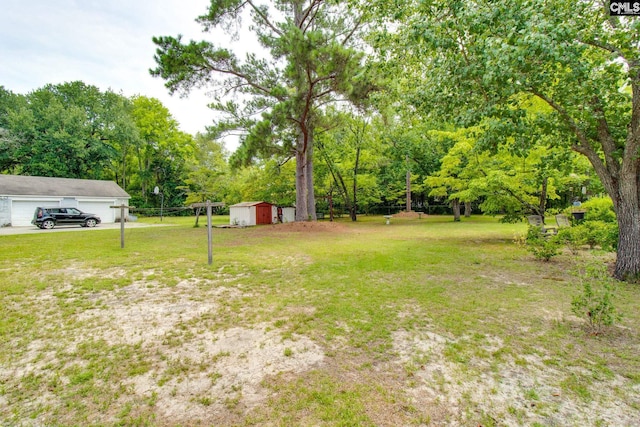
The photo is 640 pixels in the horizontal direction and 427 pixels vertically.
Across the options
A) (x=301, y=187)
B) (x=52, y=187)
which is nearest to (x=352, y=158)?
(x=301, y=187)

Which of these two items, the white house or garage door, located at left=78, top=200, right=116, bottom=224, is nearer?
the white house

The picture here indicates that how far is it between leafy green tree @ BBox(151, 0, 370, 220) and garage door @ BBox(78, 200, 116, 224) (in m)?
14.3

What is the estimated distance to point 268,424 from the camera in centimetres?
196

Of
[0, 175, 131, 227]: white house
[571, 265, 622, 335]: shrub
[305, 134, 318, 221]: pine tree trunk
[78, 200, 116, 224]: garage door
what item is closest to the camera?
[571, 265, 622, 335]: shrub

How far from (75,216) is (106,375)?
65.5ft

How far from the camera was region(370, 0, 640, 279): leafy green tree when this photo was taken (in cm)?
405

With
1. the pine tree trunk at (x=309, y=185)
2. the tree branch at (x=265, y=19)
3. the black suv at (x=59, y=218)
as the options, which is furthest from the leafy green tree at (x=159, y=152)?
the tree branch at (x=265, y=19)

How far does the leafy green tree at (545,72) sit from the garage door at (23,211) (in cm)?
2435

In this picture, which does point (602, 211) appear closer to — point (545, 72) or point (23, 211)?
point (545, 72)

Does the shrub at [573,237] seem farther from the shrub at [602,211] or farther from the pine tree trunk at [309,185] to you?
the pine tree trunk at [309,185]

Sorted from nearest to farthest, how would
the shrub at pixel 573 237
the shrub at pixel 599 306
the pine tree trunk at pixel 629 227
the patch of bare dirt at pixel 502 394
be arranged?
the patch of bare dirt at pixel 502 394, the shrub at pixel 599 306, the pine tree trunk at pixel 629 227, the shrub at pixel 573 237

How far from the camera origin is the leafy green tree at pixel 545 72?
4055mm

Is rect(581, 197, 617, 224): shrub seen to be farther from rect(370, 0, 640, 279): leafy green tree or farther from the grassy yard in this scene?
the grassy yard

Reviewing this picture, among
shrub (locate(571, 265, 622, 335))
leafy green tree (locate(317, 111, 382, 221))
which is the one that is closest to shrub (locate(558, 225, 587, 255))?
shrub (locate(571, 265, 622, 335))
